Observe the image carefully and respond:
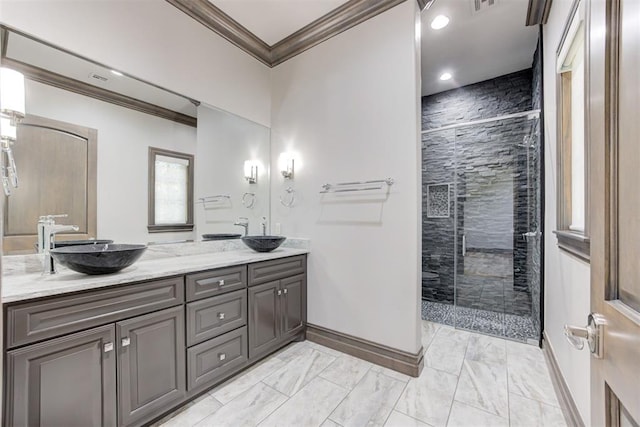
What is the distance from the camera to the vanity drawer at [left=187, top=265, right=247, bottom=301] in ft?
5.94

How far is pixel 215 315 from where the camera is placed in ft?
6.33

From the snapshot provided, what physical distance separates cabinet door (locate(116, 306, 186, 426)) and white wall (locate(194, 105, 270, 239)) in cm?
99

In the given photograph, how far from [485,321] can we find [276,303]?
240 cm

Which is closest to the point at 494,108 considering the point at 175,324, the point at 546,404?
the point at 546,404

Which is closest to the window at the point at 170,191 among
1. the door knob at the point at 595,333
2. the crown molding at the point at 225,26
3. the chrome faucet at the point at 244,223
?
the chrome faucet at the point at 244,223

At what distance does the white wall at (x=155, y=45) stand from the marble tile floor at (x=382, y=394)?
234 centimetres

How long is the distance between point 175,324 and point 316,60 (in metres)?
2.55

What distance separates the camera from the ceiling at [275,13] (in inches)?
93.1

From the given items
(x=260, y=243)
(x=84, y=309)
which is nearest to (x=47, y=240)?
(x=84, y=309)

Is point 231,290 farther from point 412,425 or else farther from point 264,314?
point 412,425

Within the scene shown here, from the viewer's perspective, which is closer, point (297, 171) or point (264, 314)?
point (264, 314)

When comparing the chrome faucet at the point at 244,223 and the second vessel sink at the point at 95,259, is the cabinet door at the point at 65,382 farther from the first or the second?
the chrome faucet at the point at 244,223

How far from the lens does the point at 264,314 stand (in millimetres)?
2287

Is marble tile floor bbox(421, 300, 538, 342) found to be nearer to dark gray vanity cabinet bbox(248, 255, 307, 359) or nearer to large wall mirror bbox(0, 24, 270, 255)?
dark gray vanity cabinet bbox(248, 255, 307, 359)
